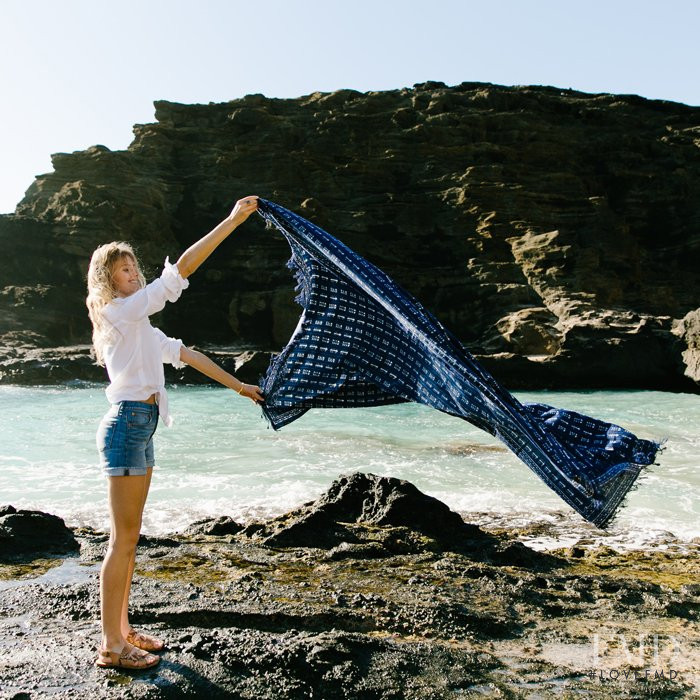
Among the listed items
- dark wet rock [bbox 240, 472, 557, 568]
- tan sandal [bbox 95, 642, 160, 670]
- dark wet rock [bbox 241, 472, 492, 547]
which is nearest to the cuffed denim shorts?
tan sandal [bbox 95, 642, 160, 670]

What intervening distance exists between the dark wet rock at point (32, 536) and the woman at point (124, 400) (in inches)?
88.7

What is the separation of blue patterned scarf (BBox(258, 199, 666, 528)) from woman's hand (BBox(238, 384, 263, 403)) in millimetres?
79

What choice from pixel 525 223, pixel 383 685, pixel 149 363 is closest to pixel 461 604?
pixel 383 685

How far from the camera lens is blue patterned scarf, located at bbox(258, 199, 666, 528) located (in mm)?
3432

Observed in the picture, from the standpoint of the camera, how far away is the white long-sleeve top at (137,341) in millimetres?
2623

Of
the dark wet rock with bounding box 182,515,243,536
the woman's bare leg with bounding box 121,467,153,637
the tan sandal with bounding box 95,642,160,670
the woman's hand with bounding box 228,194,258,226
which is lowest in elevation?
the dark wet rock with bounding box 182,515,243,536

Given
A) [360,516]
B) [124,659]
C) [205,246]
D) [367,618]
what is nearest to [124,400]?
[205,246]

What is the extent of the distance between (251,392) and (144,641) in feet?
4.22

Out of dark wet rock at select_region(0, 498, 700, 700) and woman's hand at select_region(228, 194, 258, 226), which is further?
woman's hand at select_region(228, 194, 258, 226)

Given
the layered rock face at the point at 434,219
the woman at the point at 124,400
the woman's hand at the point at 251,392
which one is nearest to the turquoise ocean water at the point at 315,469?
the woman's hand at the point at 251,392

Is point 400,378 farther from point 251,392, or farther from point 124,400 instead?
point 124,400

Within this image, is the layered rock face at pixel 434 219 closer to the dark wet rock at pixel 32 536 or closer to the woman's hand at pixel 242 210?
the dark wet rock at pixel 32 536

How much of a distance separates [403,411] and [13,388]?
14.5 m

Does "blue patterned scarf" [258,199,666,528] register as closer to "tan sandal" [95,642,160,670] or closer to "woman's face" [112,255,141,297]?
"woman's face" [112,255,141,297]
